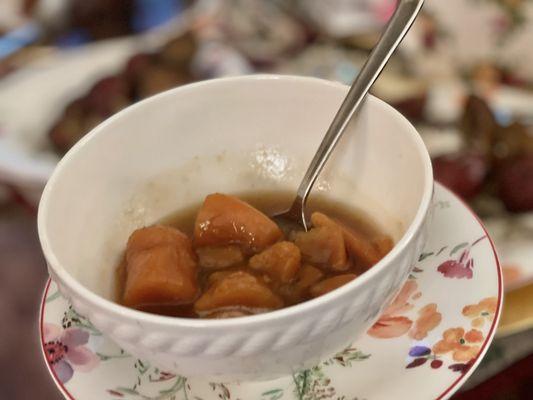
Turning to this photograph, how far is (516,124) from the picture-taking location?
111 cm

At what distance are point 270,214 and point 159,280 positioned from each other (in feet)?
0.66

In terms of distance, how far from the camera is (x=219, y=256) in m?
0.71

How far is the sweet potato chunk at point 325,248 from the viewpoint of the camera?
681mm

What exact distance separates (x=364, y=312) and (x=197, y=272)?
21cm

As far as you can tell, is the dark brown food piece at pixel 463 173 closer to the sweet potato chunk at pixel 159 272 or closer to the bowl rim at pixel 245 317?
the bowl rim at pixel 245 317

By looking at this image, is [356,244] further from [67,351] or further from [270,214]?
[67,351]

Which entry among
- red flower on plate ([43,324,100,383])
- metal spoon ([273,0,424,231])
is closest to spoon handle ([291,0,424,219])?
metal spoon ([273,0,424,231])

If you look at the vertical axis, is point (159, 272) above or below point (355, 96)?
below

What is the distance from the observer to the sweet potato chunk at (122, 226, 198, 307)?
0.64m

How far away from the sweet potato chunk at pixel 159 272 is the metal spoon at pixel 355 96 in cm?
14

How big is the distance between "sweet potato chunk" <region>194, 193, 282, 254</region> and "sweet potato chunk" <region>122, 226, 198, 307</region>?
0.03 metres

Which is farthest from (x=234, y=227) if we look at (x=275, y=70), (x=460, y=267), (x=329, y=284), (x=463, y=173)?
(x=275, y=70)

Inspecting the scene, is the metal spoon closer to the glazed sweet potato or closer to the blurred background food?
the glazed sweet potato

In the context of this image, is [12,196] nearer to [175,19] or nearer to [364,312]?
[175,19]
